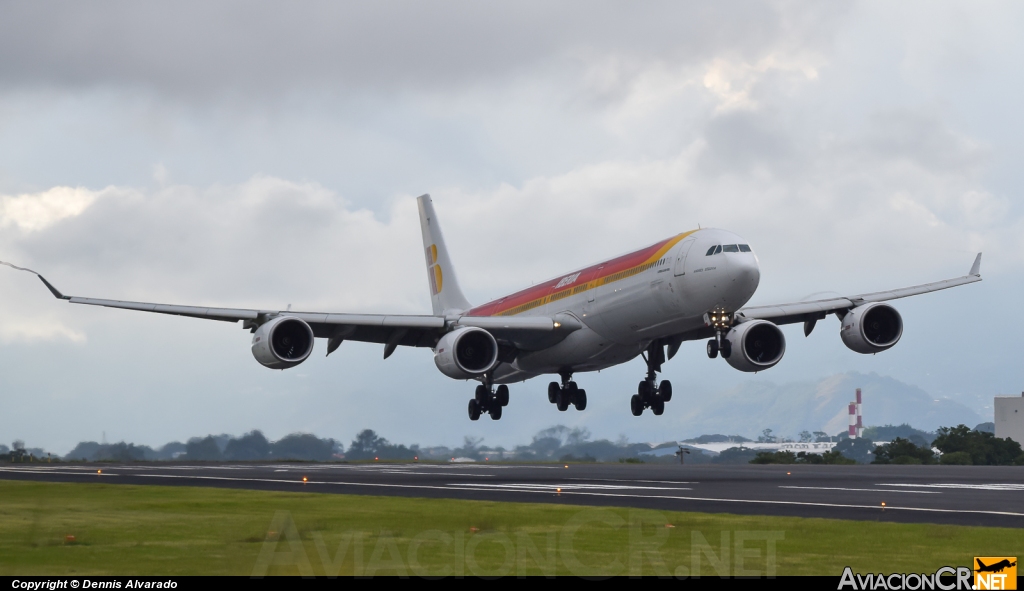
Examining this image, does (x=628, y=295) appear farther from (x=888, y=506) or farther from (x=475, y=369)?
(x=888, y=506)

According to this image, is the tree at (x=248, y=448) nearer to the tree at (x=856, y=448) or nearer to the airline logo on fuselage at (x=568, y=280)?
the airline logo on fuselage at (x=568, y=280)

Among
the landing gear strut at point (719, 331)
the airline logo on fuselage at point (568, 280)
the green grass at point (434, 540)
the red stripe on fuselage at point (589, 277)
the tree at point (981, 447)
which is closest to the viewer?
the green grass at point (434, 540)

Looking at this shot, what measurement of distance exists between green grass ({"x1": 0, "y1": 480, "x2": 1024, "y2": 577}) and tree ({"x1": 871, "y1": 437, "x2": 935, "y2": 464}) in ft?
209

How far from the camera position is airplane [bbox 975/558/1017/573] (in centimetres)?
1379

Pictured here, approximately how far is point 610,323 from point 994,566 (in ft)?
96.1

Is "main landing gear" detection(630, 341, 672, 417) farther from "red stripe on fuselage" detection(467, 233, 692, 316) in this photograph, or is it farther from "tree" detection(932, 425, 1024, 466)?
"tree" detection(932, 425, 1024, 466)

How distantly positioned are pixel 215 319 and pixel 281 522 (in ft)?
100.0

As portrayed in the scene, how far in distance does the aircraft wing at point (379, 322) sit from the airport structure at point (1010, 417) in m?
81.6

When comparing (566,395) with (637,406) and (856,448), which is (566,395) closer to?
(637,406)

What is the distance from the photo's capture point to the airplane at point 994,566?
45.2 ft

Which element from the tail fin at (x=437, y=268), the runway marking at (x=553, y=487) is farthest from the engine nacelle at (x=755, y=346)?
the tail fin at (x=437, y=268)

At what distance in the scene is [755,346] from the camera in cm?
4291

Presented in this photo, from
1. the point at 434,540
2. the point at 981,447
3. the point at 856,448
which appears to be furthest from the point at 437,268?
the point at 856,448

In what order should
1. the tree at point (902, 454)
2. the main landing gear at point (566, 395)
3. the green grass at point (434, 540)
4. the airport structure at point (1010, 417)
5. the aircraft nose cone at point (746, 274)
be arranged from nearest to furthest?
the green grass at point (434, 540) → the aircraft nose cone at point (746, 274) → the main landing gear at point (566, 395) → the tree at point (902, 454) → the airport structure at point (1010, 417)
